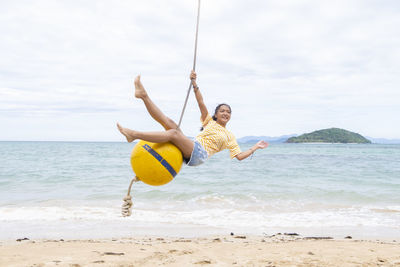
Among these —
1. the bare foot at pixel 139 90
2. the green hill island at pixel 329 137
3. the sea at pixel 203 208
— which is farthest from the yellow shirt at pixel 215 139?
the green hill island at pixel 329 137

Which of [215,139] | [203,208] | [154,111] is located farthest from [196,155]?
[203,208]

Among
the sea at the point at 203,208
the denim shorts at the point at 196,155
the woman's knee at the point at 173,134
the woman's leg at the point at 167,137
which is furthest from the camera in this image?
the sea at the point at 203,208

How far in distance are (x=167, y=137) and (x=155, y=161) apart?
315 millimetres

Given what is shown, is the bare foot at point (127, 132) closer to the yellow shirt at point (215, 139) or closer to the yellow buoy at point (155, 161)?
the yellow buoy at point (155, 161)

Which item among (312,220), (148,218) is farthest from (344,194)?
(148,218)

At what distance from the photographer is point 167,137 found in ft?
14.1

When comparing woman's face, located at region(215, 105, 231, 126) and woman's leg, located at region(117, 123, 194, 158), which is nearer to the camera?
woman's leg, located at region(117, 123, 194, 158)

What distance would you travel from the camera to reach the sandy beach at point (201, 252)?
518 centimetres

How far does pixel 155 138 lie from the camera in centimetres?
417

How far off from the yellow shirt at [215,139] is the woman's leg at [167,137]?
0.49 metres

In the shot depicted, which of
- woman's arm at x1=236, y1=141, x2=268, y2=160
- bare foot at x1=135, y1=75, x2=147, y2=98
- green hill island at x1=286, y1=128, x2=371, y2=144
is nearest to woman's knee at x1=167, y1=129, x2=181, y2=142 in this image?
bare foot at x1=135, y1=75, x2=147, y2=98

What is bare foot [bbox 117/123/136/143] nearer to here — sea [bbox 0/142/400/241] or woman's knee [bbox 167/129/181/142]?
woman's knee [bbox 167/129/181/142]

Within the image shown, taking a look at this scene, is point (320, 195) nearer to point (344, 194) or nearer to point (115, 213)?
point (344, 194)

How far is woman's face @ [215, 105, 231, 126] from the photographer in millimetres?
5172
